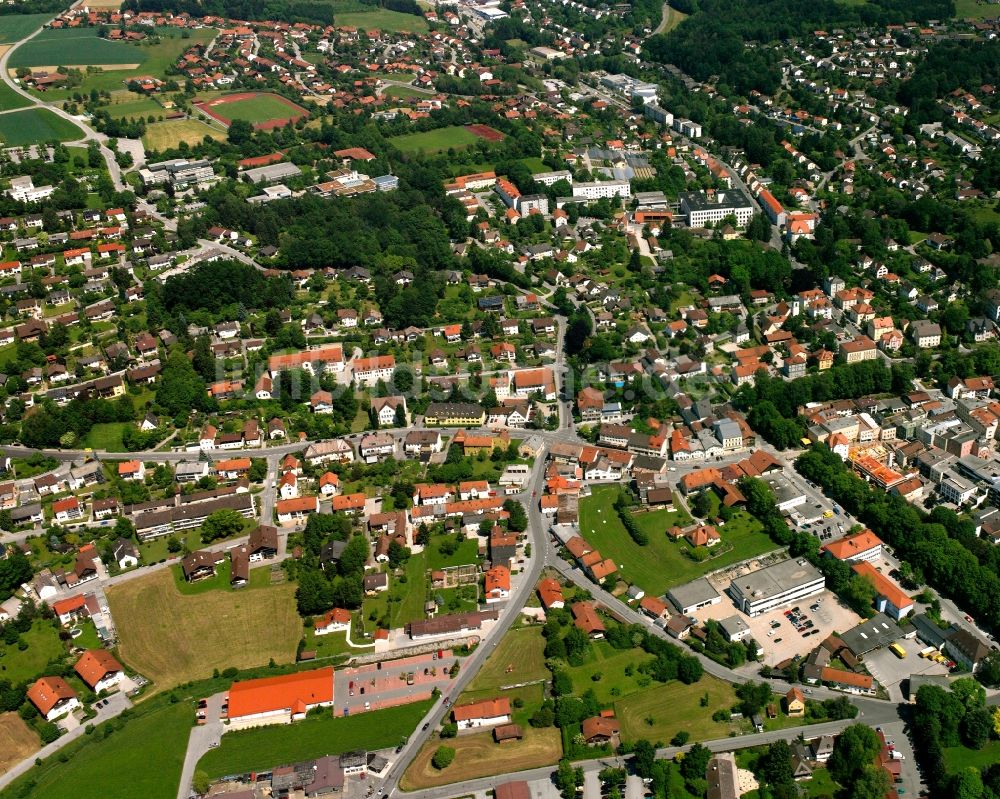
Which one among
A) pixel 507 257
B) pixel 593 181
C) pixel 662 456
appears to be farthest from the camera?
pixel 593 181

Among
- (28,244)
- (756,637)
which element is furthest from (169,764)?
(28,244)

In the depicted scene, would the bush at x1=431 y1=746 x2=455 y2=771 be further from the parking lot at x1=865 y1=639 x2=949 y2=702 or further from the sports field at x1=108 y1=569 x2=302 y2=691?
the parking lot at x1=865 y1=639 x2=949 y2=702

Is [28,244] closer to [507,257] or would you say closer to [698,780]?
[507,257]

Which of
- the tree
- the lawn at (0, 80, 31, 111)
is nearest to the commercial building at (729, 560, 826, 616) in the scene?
the tree

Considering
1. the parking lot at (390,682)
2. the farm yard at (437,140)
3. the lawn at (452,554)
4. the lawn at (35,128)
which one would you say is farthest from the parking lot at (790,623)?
the lawn at (35,128)

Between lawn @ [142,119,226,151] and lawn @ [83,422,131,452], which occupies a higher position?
lawn @ [142,119,226,151]

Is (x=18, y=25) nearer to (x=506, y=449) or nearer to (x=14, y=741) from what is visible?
(x=506, y=449)
